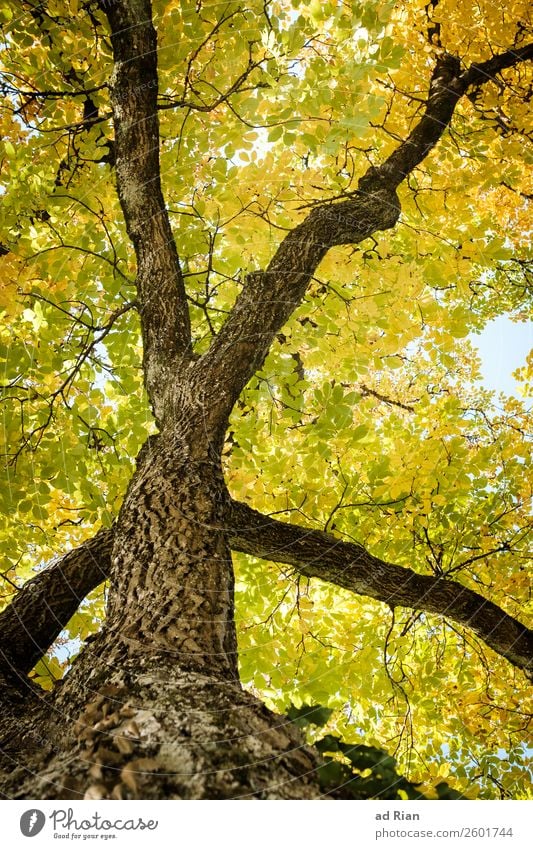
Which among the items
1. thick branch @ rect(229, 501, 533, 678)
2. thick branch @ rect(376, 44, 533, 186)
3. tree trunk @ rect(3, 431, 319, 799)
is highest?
thick branch @ rect(376, 44, 533, 186)

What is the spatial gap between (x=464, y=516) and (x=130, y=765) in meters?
3.64

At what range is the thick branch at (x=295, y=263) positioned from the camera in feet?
9.01

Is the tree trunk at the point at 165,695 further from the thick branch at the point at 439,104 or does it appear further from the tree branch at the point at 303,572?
the thick branch at the point at 439,104

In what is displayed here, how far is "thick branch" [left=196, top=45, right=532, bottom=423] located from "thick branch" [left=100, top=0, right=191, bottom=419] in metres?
0.39

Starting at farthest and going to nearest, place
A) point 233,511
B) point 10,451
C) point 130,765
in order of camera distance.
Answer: point 10,451 < point 233,511 < point 130,765

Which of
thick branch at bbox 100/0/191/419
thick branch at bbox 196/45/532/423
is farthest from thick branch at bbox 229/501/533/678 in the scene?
thick branch at bbox 100/0/191/419

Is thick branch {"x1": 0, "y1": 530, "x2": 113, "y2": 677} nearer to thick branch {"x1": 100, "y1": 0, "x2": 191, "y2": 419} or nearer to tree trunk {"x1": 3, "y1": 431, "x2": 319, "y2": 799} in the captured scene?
tree trunk {"x1": 3, "y1": 431, "x2": 319, "y2": 799}

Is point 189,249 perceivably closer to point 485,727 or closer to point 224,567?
point 224,567

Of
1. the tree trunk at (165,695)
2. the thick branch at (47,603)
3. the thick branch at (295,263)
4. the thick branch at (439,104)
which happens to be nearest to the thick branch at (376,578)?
the tree trunk at (165,695)

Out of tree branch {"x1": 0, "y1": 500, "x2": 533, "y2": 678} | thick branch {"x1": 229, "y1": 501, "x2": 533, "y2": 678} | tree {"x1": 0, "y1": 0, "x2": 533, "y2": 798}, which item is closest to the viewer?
tree {"x1": 0, "y1": 0, "x2": 533, "y2": 798}

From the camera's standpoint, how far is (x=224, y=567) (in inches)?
79.7

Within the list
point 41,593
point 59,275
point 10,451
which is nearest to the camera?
point 41,593

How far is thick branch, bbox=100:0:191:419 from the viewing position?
3.06 meters
